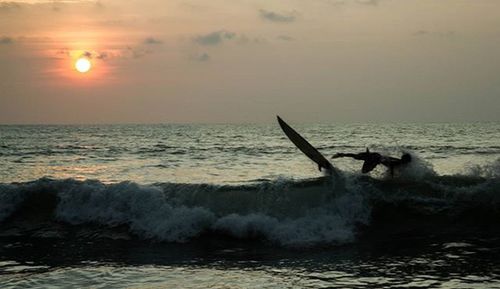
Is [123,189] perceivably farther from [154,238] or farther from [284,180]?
[284,180]

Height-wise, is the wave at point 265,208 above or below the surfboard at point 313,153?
below

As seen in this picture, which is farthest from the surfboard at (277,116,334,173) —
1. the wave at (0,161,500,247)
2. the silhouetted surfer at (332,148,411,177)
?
the silhouetted surfer at (332,148,411,177)

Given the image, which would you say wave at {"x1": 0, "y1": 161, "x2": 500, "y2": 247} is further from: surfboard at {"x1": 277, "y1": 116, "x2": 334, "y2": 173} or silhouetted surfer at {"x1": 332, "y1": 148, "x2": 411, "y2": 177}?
surfboard at {"x1": 277, "y1": 116, "x2": 334, "y2": 173}

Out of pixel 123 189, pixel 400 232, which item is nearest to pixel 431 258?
pixel 400 232

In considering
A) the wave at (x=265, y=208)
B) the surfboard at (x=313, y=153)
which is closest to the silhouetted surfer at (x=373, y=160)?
the wave at (x=265, y=208)

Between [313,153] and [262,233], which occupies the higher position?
[313,153]

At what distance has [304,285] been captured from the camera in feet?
22.7

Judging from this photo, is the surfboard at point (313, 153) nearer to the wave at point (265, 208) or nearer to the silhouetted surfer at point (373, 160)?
the wave at point (265, 208)

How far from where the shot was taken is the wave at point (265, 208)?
10789 millimetres

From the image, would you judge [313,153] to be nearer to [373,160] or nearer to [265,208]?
[373,160]

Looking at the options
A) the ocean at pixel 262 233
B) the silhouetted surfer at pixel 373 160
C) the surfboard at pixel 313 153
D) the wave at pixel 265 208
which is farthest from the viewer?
the surfboard at pixel 313 153

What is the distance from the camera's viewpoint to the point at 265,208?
11914 millimetres

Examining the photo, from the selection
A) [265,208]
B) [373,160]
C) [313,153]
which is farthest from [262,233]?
[373,160]

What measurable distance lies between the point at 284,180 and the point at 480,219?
4598mm
